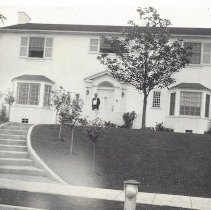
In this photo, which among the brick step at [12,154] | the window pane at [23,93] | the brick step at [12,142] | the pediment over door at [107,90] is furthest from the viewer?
the window pane at [23,93]

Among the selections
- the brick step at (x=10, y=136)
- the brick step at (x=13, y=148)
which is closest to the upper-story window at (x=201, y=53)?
the brick step at (x=10, y=136)

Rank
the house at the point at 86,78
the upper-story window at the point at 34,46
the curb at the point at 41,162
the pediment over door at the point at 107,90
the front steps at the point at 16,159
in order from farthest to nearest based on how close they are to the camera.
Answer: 1. the upper-story window at the point at 34,46
2. the pediment over door at the point at 107,90
3. the house at the point at 86,78
4. the front steps at the point at 16,159
5. the curb at the point at 41,162

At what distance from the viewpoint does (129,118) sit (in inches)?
965

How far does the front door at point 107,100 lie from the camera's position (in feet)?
83.6

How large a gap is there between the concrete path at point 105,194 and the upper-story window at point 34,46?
1647 cm

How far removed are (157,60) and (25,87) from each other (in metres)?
9.12

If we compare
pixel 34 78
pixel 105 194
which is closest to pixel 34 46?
pixel 34 78

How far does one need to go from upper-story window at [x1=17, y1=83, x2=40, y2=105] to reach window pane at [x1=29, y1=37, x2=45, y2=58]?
2.45 m

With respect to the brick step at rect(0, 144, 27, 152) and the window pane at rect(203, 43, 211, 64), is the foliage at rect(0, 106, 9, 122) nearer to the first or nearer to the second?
the brick step at rect(0, 144, 27, 152)

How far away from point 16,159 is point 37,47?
14.2 meters

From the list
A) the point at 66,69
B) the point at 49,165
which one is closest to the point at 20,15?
the point at 66,69

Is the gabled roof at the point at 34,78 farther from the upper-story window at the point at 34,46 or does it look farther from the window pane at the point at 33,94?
the upper-story window at the point at 34,46

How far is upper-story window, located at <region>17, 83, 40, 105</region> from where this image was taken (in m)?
25.6

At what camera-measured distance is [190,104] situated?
24.1 m
